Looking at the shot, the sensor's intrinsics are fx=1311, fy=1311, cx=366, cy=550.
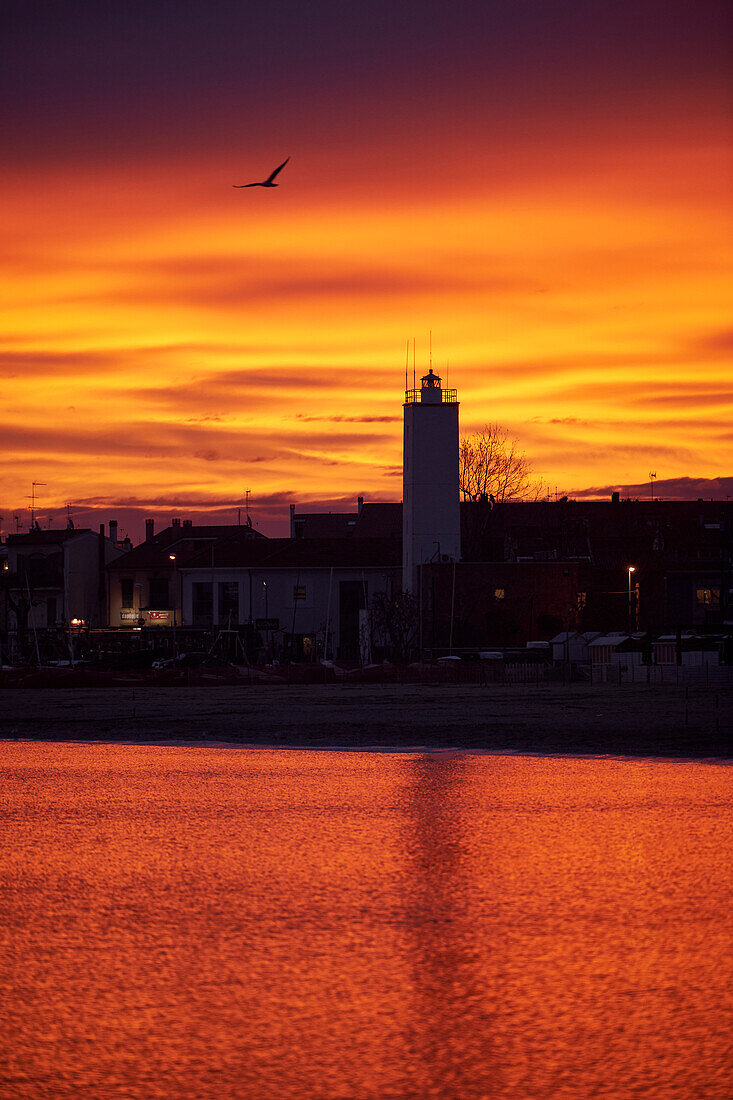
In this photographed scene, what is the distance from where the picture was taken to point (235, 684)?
151 ft

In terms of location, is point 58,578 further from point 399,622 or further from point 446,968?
point 446,968

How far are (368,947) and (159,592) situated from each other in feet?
267

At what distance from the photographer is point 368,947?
7953 mm

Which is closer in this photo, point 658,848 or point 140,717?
point 658,848

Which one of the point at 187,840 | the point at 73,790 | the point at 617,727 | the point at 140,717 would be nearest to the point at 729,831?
the point at 187,840

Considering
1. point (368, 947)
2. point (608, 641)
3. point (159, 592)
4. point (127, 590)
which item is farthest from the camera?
point (127, 590)

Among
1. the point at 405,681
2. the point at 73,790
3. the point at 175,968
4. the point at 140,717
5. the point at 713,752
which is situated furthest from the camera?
the point at 405,681

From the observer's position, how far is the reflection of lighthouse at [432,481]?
67.9 m

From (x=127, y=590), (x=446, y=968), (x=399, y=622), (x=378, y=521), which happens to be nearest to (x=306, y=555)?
(x=399, y=622)

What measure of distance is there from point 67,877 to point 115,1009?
144 inches

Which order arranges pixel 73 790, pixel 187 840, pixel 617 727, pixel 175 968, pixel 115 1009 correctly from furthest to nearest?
pixel 617 727 < pixel 73 790 < pixel 187 840 < pixel 175 968 < pixel 115 1009

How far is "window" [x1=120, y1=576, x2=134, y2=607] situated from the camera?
89.5 m

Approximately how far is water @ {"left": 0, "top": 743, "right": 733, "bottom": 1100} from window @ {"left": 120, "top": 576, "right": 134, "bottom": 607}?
75.5m

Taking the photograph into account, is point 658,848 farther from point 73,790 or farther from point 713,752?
point 713,752
